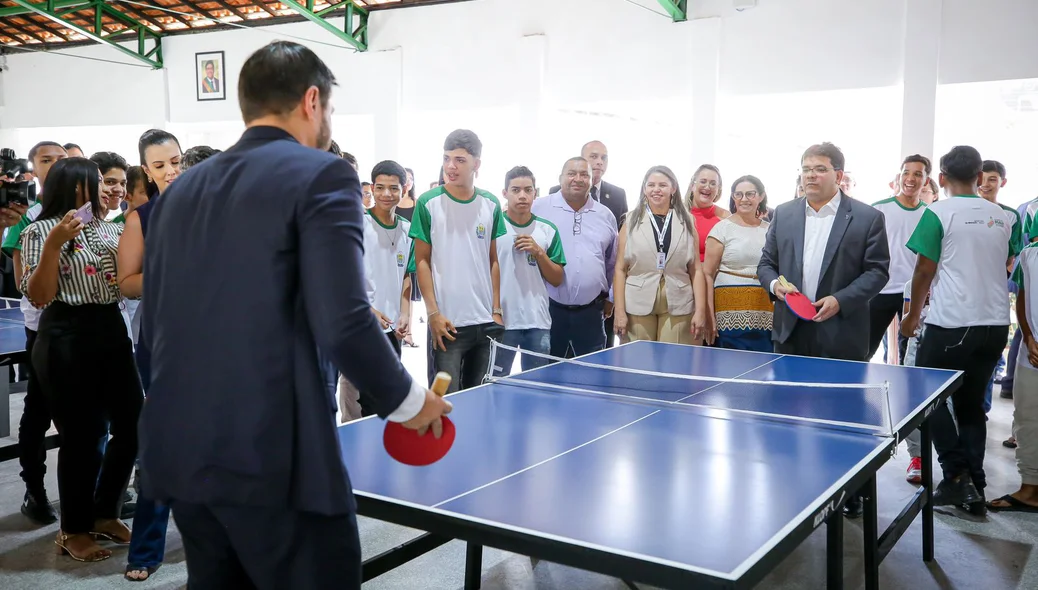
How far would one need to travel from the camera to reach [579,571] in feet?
10.3

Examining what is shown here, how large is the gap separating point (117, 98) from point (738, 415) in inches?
599

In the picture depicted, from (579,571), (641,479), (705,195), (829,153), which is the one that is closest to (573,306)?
(705,195)

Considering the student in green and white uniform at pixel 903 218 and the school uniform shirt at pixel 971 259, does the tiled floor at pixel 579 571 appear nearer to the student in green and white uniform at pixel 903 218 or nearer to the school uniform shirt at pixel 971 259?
the school uniform shirt at pixel 971 259

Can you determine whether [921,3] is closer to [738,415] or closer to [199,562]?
[738,415]

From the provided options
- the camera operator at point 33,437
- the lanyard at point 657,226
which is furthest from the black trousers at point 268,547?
the lanyard at point 657,226

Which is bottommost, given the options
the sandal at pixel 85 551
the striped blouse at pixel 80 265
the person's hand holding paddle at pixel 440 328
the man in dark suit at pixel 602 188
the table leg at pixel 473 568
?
the sandal at pixel 85 551

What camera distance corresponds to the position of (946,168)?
390cm

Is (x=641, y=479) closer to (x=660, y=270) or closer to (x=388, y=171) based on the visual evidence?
(x=388, y=171)

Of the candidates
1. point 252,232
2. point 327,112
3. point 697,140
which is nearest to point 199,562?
point 252,232

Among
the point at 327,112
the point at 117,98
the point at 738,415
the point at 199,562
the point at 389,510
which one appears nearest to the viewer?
the point at 199,562

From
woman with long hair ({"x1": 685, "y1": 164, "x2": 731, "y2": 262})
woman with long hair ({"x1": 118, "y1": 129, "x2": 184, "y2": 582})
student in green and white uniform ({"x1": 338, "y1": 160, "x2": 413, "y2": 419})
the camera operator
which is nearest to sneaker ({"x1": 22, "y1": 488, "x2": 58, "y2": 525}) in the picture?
the camera operator

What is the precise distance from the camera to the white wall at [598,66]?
884cm

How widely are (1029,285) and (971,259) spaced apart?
0.31 m

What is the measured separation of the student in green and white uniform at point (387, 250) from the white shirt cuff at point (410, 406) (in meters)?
2.50
